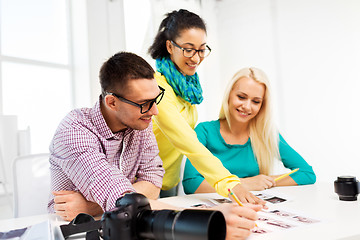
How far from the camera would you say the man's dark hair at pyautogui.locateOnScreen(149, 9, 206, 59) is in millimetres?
1653

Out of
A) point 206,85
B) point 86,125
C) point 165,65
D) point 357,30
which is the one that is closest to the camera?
point 86,125

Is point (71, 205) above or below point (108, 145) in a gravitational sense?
below

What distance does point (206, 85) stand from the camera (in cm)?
445

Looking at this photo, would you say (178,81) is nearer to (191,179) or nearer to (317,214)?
(191,179)

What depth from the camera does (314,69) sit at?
3430 mm

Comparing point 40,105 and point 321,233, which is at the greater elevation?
point 40,105

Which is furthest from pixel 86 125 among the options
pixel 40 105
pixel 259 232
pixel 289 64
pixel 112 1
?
pixel 289 64

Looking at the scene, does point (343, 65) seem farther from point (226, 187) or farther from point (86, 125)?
point (86, 125)

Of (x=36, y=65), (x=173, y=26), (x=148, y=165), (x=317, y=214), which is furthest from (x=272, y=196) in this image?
(x=36, y=65)

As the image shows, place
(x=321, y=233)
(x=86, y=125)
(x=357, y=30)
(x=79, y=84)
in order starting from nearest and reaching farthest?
(x=321, y=233), (x=86, y=125), (x=357, y=30), (x=79, y=84)

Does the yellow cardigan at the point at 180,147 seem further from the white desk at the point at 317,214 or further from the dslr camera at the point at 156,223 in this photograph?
the dslr camera at the point at 156,223

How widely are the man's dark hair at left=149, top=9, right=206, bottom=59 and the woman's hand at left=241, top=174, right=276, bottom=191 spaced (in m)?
0.78

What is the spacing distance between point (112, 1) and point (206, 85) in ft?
5.26

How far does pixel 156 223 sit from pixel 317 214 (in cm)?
64
